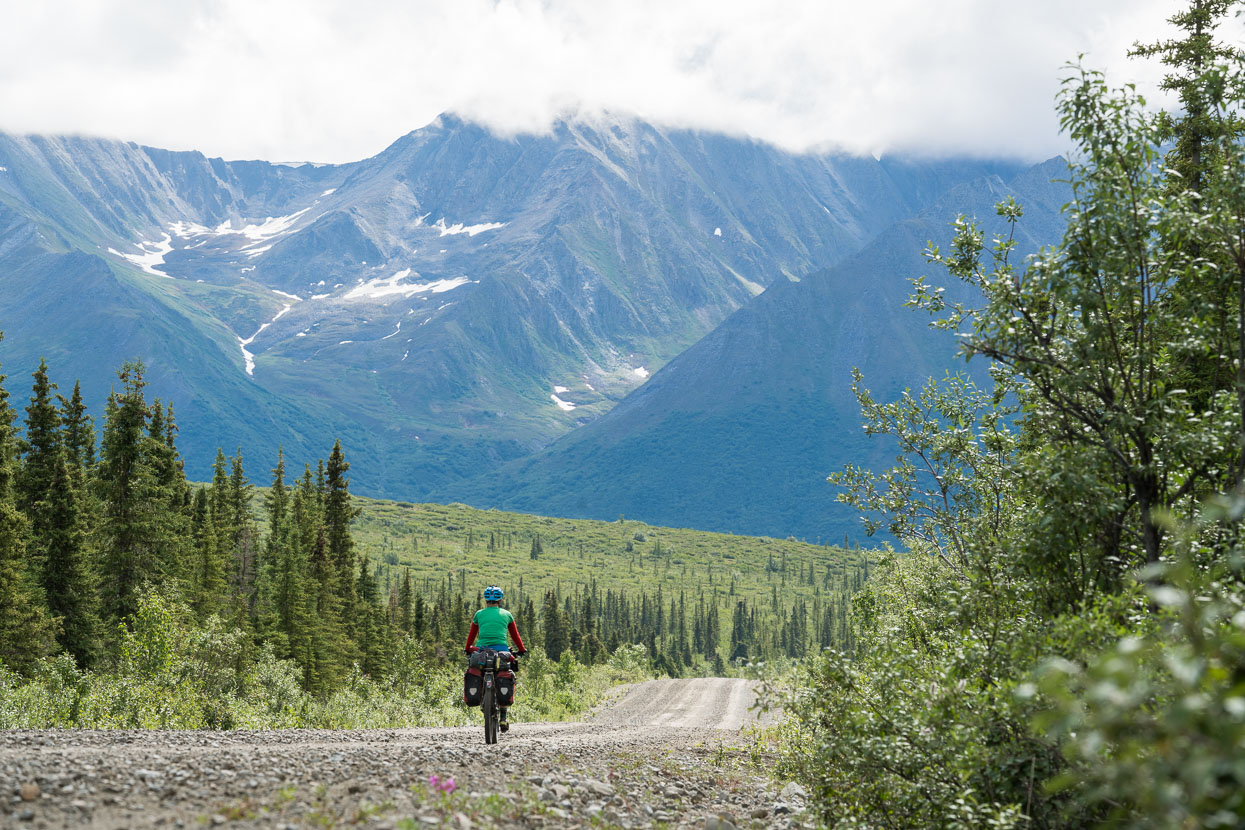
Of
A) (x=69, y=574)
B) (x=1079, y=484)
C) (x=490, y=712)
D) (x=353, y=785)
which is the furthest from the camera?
(x=69, y=574)

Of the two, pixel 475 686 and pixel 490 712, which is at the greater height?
pixel 475 686

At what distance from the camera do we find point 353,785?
9.98 meters

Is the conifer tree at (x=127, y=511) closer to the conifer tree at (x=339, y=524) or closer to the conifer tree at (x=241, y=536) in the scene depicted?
the conifer tree at (x=241, y=536)

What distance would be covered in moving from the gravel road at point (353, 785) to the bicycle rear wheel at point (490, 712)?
0.83 meters

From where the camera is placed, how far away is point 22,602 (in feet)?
116

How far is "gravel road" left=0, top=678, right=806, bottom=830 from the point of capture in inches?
331

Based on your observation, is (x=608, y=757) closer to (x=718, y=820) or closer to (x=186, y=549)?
(x=718, y=820)

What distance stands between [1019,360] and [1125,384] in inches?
49.5

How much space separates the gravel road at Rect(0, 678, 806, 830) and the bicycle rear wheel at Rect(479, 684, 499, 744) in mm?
831

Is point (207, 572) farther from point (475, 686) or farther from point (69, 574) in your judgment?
point (475, 686)

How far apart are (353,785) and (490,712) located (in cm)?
720

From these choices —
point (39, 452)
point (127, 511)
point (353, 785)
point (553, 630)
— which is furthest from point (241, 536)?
point (353, 785)

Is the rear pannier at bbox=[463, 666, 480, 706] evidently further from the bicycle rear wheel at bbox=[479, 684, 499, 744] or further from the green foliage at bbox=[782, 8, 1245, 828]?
the green foliage at bbox=[782, 8, 1245, 828]

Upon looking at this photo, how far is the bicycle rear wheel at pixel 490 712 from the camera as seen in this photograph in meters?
16.9
